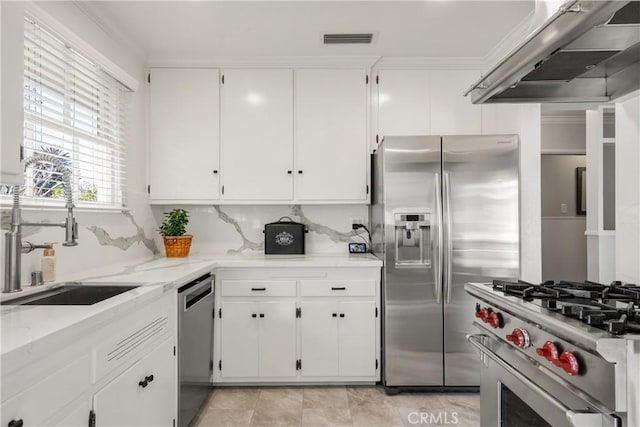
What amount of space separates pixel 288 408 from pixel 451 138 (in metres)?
2.13

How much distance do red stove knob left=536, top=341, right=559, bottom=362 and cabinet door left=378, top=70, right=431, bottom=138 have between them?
7.71ft

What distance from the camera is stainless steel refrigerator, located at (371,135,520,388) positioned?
2.62m

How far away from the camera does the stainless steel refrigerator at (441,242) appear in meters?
2.62

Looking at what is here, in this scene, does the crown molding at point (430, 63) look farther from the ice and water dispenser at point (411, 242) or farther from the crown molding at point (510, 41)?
the ice and water dispenser at point (411, 242)

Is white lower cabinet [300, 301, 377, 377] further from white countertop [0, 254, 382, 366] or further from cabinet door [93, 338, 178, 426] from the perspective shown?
cabinet door [93, 338, 178, 426]

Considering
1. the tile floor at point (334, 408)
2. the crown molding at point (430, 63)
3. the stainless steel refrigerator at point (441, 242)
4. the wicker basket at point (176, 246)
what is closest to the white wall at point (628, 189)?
the stainless steel refrigerator at point (441, 242)

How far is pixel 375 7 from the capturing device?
7.82ft

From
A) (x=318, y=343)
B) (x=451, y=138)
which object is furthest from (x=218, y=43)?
(x=318, y=343)

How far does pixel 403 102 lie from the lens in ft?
10.4

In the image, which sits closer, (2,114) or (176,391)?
(2,114)

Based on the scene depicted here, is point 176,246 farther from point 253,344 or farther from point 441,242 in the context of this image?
point 441,242

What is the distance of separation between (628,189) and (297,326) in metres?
2.06

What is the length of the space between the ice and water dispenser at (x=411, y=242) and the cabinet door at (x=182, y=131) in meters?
1.54

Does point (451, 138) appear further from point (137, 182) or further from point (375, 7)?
point (137, 182)
